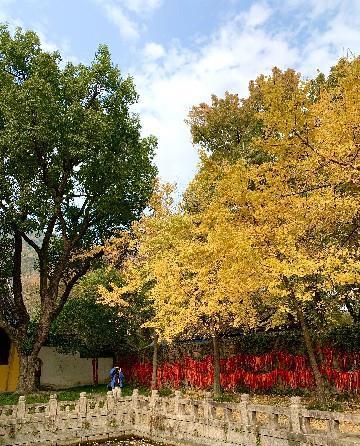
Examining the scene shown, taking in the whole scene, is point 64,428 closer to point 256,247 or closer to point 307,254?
point 256,247

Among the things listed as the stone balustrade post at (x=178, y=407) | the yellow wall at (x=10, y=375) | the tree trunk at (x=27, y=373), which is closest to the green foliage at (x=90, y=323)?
the yellow wall at (x=10, y=375)

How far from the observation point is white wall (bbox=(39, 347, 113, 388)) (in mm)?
28000

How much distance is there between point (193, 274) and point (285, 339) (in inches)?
281

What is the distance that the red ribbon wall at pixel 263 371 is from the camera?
18016 millimetres

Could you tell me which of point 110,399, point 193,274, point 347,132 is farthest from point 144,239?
point 347,132

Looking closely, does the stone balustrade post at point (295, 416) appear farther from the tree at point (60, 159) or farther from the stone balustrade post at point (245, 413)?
the tree at point (60, 159)

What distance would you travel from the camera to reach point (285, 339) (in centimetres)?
2077

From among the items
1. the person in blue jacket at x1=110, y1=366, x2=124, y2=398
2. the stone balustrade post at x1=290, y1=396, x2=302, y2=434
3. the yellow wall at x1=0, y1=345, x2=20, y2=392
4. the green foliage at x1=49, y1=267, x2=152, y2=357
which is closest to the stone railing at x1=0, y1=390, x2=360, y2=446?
the stone balustrade post at x1=290, y1=396, x2=302, y2=434

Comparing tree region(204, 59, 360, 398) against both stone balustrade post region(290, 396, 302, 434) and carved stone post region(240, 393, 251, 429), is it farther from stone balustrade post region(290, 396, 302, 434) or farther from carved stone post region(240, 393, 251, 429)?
carved stone post region(240, 393, 251, 429)

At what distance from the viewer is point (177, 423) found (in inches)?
511

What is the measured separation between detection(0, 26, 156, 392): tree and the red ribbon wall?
812 cm

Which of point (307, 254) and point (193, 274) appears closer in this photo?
point (307, 254)

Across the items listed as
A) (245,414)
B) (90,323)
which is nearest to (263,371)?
(245,414)

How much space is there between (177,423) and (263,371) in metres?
9.18
